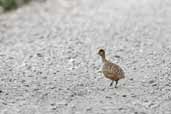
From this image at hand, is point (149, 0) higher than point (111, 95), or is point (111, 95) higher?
point (149, 0)

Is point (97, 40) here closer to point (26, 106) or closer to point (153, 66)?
point (153, 66)

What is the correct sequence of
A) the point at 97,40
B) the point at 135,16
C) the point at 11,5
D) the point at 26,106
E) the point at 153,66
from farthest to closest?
the point at 11,5 → the point at 135,16 → the point at 97,40 → the point at 153,66 → the point at 26,106

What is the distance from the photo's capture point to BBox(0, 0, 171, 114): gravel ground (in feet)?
27.8

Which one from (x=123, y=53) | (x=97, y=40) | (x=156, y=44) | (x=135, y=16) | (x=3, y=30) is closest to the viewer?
(x=123, y=53)

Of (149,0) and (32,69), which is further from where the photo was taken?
(149,0)

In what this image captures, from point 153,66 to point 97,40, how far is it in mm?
3950

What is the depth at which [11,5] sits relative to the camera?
20453 millimetres

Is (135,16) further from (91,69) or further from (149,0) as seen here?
(91,69)

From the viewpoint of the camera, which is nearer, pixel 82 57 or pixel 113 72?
pixel 113 72

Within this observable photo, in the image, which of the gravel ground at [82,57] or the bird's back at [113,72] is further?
the bird's back at [113,72]

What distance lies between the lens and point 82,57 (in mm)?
12219

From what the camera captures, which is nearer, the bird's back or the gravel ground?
the gravel ground

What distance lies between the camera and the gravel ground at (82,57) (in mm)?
8461

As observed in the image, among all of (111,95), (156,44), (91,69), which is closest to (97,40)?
(156,44)
